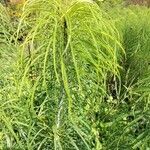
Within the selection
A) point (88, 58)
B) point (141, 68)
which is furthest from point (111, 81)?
point (88, 58)

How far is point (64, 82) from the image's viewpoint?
1.94 metres

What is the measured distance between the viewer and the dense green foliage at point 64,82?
2.00 meters

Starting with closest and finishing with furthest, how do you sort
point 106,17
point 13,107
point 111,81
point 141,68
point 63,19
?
point 63,19
point 106,17
point 13,107
point 111,81
point 141,68

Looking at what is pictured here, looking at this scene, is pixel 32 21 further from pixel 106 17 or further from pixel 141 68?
pixel 141 68

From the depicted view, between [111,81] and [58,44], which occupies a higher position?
[58,44]

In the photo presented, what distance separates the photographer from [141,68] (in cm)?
442

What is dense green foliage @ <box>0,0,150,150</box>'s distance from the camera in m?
2.00

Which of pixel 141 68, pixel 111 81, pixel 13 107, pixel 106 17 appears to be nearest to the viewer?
pixel 106 17

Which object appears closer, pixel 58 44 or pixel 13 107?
pixel 58 44

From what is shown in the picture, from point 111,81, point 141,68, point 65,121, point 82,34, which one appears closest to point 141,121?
point 65,121

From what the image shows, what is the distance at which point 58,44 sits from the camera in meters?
2.02

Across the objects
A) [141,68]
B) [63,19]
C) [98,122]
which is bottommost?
[141,68]

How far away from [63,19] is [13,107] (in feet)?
1.73

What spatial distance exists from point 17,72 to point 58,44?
331 millimetres
